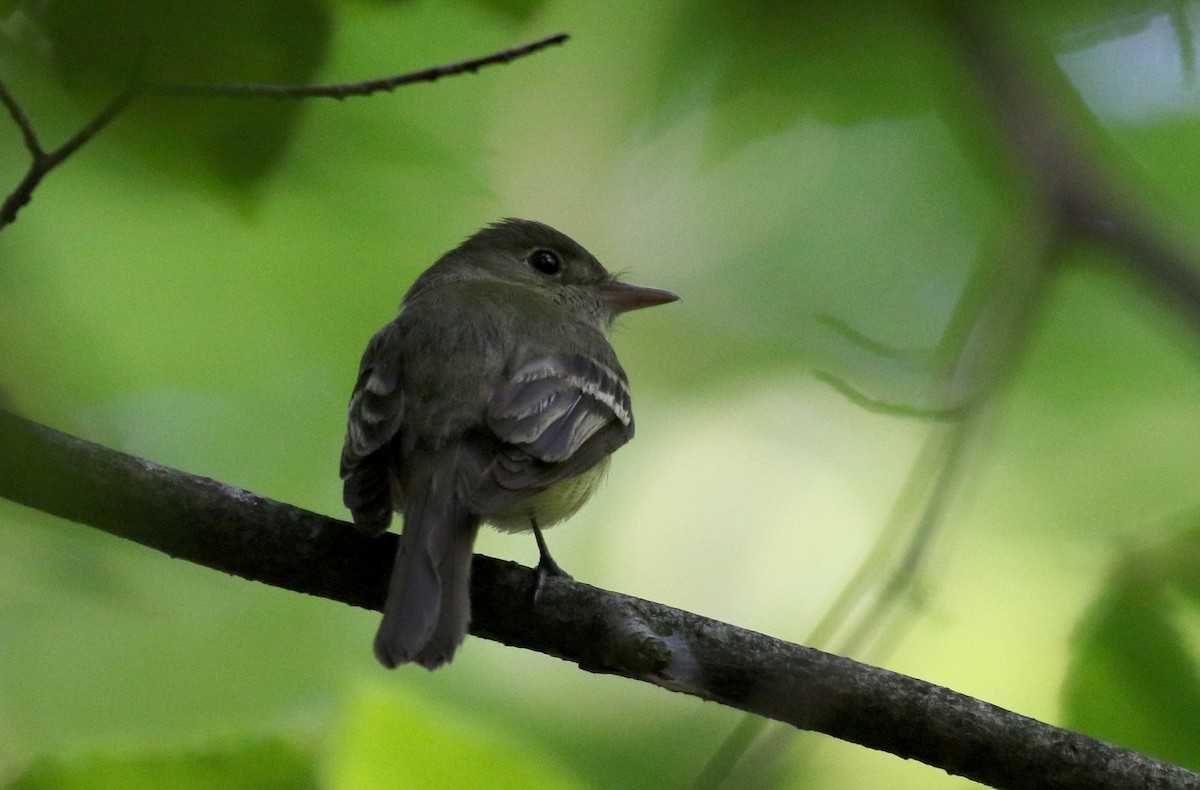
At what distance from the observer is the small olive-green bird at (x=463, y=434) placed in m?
2.88

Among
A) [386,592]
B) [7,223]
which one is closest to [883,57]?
[386,592]

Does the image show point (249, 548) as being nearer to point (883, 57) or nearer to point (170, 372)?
point (170, 372)

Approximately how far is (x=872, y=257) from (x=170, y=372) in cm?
218

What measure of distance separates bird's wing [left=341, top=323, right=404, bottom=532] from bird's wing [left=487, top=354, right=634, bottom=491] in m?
0.27

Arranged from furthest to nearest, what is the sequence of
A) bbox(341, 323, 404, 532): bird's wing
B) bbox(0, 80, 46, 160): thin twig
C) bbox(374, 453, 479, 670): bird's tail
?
bbox(341, 323, 404, 532): bird's wing
bbox(374, 453, 479, 670): bird's tail
bbox(0, 80, 46, 160): thin twig

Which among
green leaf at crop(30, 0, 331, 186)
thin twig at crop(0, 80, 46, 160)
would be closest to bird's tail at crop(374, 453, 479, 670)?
green leaf at crop(30, 0, 331, 186)

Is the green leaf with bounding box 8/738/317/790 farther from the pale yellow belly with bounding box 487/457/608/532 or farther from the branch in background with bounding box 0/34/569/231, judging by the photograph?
the branch in background with bounding box 0/34/569/231

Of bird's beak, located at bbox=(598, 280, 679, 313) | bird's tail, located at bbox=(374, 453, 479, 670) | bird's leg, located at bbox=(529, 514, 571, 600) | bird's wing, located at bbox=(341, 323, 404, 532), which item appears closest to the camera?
bird's tail, located at bbox=(374, 453, 479, 670)

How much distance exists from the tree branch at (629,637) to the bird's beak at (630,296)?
1.90 m

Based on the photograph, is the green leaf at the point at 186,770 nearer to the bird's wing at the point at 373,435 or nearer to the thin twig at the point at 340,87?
the bird's wing at the point at 373,435

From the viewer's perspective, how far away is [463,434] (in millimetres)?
3398

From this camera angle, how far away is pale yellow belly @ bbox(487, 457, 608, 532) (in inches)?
143

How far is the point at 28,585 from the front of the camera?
3.05 meters

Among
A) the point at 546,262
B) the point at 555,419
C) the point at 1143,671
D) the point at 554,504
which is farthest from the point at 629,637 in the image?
the point at 546,262
